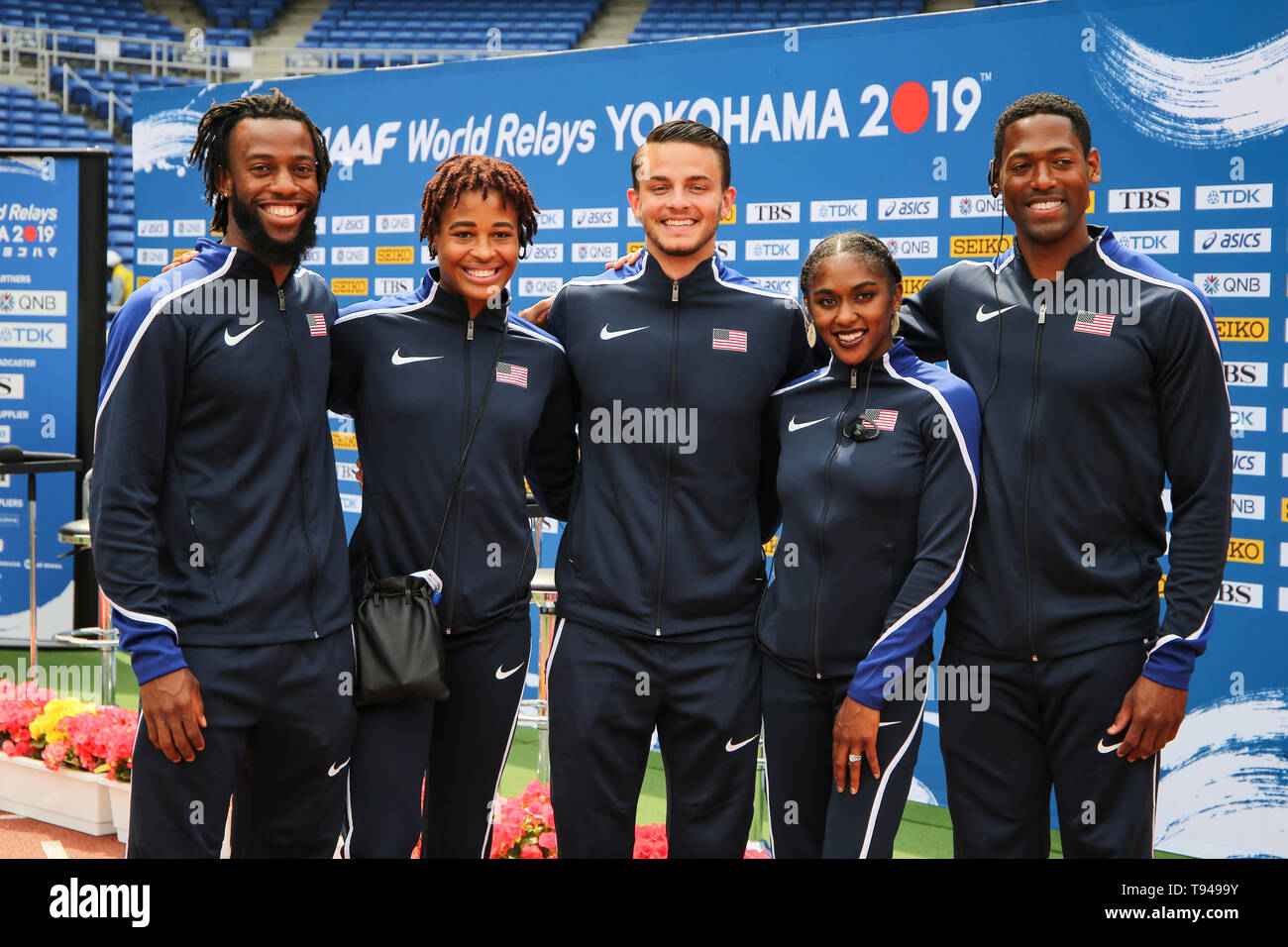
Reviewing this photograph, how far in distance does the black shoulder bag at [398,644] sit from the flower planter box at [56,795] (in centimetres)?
234

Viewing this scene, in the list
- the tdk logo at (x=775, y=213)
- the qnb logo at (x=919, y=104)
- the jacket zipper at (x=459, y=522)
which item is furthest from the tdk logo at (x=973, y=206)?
the jacket zipper at (x=459, y=522)

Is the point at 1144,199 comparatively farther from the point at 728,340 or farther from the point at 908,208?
the point at 728,340

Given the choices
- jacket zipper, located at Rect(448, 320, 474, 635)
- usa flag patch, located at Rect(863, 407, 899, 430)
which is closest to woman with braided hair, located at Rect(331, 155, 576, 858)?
jacket zipper, located at Rect(448, 320, 474, 635)

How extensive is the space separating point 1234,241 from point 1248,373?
0.44 metres

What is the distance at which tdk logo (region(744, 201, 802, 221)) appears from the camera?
504cm

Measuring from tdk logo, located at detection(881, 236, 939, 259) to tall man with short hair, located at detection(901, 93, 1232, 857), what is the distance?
2.09 meters

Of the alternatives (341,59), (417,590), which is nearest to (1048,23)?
(417,590)

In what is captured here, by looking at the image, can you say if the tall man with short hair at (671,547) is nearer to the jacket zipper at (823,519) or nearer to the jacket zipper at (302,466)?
the jacket zipper at (823,519)

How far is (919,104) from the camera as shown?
4.66 meters

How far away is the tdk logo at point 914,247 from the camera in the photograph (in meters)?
4.70

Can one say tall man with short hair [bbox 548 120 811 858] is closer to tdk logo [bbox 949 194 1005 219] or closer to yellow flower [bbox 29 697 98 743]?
tdk logo [bbox 949 194 1005 219]

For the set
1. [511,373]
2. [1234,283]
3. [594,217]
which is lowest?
[511,373]
